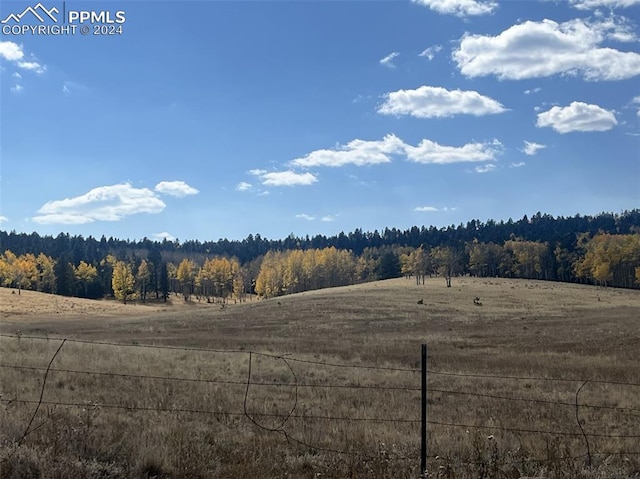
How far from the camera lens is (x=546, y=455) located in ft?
28.6

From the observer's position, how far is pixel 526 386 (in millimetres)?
17875

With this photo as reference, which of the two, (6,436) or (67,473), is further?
(6,436)

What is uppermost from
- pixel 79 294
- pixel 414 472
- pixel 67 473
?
pixel 67 473

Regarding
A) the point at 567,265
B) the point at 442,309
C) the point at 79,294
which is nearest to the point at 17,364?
the point at 442,309

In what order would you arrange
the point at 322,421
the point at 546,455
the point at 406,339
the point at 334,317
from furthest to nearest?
1. the point at 334,317
2. the point at 406,339
3. the point at 322,421
4. the point at 546,455

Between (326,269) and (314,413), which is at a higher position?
(314,413)

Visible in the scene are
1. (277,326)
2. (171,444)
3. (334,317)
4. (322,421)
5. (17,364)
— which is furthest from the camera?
(334,317)

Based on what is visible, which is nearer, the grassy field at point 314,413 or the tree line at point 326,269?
the grassy field at point 314,413

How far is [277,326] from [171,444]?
4155 cm

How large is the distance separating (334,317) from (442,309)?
15.4 meters

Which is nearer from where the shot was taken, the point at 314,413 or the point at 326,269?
the point at 314,413

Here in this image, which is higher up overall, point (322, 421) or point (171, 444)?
point (171, 444)

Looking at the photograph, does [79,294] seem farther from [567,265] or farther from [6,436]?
[6,436]

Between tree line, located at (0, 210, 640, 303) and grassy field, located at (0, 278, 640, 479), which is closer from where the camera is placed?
grassy field, located at (0, 278, 640, 479)
